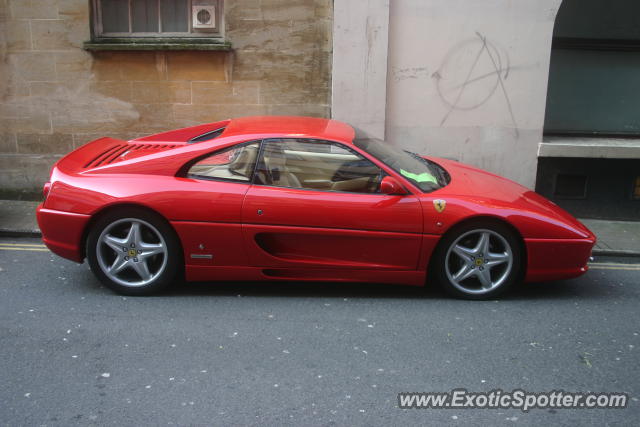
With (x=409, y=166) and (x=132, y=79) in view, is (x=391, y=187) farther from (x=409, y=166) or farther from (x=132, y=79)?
(x=132, y=79)

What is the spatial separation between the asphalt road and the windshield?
3.09 feet

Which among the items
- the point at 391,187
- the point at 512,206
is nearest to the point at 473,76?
the point at 512,206

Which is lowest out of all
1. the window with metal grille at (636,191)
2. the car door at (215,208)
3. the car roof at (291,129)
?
the window with metal grille at (636,191)

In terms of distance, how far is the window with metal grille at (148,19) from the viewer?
877 centimetres

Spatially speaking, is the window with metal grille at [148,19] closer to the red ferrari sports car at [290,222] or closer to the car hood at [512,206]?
the red ferrari sports car at [290,222]

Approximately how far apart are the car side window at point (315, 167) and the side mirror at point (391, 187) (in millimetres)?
112

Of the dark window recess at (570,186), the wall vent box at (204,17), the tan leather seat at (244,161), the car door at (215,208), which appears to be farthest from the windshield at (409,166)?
the wall vent box at (204,17)

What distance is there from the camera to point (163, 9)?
28.9 ft

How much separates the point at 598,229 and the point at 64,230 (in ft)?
20.0

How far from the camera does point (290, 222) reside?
16.8 feet

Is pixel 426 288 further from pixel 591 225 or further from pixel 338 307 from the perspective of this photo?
pixel 591 225

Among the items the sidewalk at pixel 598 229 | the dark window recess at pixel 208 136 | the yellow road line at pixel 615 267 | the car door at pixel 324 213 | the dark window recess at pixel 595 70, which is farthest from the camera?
the dark window recess at pixel 595 70

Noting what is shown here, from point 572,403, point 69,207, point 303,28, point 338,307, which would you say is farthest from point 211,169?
point 303,28

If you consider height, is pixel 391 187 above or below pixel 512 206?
above
